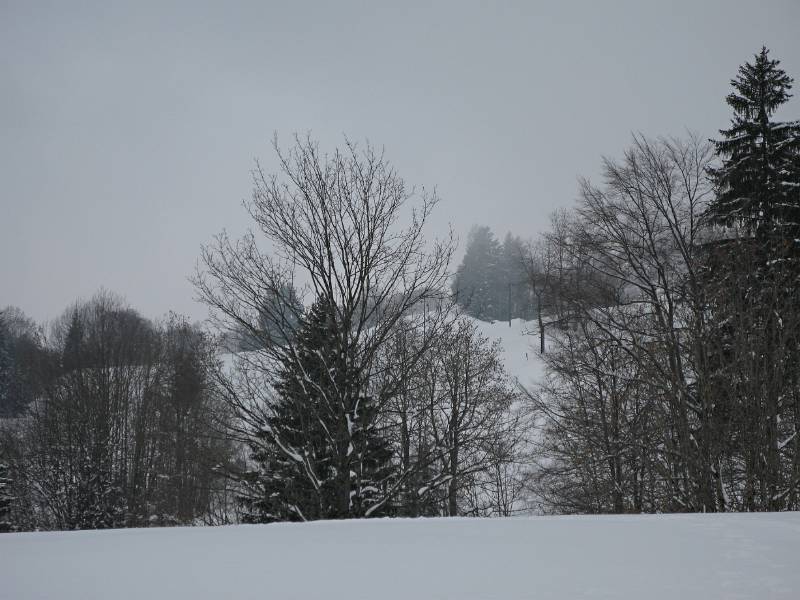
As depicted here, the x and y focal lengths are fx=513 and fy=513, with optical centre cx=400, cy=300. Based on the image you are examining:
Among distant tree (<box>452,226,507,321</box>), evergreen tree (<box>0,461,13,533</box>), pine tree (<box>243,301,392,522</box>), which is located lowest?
evergreen tree (<box>0,461,13,533</box>)

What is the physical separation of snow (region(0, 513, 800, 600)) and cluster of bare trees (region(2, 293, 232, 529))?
15874 mm

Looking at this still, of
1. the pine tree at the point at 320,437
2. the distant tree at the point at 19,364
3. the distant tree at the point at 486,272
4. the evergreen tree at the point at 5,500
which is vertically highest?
the distant tree at the point at 486,272

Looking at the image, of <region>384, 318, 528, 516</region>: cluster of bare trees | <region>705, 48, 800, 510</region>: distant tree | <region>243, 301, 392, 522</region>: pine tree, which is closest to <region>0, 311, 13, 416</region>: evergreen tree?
<region>384, 318, 528, 516</region>: cluster of bare trees

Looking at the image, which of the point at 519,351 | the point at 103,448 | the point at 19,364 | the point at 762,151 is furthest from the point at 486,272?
the point at 762,151

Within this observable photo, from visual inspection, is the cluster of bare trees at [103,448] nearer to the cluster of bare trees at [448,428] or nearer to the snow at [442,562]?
the cluster of bare trees at [448,428]

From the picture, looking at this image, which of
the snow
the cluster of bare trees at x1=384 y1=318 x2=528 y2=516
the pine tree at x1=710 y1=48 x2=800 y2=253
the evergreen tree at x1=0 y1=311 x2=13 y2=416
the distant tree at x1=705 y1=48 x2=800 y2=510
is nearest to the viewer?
the snow

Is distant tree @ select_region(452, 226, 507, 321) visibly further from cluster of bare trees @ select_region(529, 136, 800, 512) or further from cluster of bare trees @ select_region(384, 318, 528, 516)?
cluster of bare trees @ select_region(529, 136, 800, 512)

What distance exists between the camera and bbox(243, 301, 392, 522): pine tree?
7.68m

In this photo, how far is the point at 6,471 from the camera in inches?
868

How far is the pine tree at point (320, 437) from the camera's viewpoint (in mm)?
7676

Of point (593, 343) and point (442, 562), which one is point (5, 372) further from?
point (442, 562)

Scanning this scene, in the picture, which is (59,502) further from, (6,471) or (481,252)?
(481,252)

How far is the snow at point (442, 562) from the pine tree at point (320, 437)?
3435 millimetres

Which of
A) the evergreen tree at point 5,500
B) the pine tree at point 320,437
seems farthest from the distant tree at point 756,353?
the evergreen tree at point 5,500
